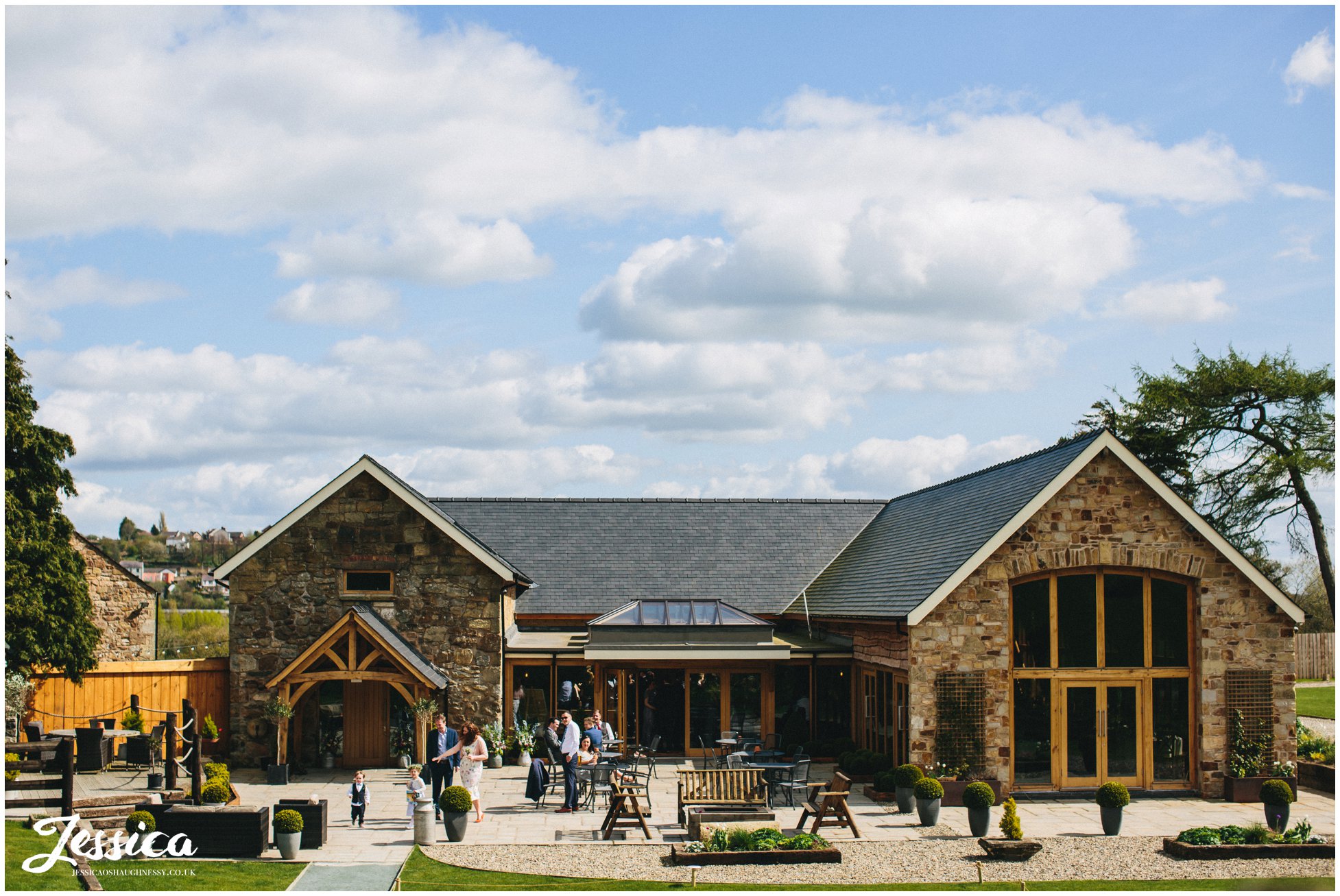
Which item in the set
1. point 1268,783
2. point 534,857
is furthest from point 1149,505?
point 534,857

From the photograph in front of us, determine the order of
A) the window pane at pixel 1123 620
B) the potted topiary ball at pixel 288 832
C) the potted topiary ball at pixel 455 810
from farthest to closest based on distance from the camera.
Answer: the window pane at pixel 1123 620 → the potted topiary ball at pixel 455 810 → the potted topiary ball at pixel 288 832

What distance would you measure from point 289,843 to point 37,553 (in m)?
11.7

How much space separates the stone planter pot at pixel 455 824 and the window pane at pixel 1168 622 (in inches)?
520

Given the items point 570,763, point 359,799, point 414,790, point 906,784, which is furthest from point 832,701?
point 359,799

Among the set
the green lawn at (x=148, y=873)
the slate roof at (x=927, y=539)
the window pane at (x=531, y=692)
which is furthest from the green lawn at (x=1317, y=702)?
the green lawn at (x=148, y=873)

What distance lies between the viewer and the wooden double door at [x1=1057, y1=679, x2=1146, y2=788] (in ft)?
71.2

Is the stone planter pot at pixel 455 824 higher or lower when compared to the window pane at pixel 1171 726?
lower

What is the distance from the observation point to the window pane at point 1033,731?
21531mm

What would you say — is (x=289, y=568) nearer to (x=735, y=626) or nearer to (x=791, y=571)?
(x=735, y=626)

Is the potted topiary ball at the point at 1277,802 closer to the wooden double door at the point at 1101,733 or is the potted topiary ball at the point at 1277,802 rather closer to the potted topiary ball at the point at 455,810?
the wooden double door at the point at 1101,733

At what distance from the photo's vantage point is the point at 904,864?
16.3 meters

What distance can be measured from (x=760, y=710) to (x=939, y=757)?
21.1 ft

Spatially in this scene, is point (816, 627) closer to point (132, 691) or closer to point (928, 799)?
point (928, 799)

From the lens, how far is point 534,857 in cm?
1673
